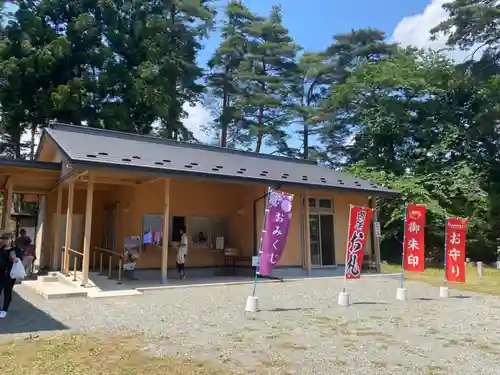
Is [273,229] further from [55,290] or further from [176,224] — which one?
[176,224]

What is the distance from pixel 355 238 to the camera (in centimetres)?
830

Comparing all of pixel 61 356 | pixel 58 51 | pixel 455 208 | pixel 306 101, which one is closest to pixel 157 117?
pixel 58 51

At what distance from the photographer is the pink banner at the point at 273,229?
285 inches

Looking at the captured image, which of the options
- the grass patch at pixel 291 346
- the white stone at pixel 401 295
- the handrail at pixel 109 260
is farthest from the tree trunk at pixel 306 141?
the grass patch at pixel 291 346

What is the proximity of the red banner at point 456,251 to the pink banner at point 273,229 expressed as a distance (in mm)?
4410

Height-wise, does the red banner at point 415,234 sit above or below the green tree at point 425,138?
below

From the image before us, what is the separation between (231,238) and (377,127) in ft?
40.7

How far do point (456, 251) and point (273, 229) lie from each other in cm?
494

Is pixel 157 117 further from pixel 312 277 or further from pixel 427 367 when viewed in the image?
pixel 427 367

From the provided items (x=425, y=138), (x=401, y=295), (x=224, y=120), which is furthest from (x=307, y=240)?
(x=224, y=120)

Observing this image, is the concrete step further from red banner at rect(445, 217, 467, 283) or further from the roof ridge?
red banner at rect(445, 217, 467, 283)

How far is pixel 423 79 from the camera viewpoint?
2150cm

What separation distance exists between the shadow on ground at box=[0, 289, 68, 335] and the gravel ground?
0.01m

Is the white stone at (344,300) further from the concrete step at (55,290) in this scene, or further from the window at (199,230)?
the window at (199,230)
